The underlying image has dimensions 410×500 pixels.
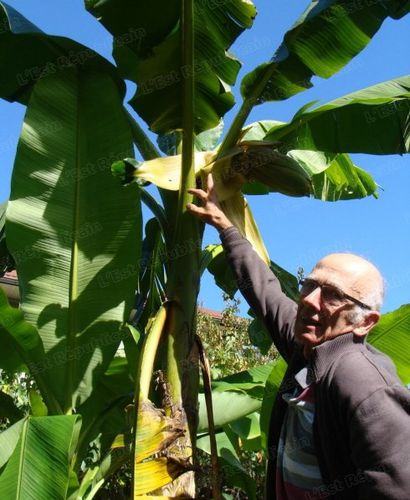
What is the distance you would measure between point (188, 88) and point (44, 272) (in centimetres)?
91

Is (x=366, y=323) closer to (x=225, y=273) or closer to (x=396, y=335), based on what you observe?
(x=396, y=335)

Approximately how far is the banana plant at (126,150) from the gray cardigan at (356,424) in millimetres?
805

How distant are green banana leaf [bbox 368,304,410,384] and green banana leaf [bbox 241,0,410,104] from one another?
1036 millimetres

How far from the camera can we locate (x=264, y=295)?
2.05 m

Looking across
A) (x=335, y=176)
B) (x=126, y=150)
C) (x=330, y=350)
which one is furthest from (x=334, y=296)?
(x=335, y=176)

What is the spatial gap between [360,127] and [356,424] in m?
1.68

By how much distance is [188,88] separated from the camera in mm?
2402

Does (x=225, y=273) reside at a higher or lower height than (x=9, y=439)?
higher

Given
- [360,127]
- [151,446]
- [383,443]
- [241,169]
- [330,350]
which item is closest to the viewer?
[383,443]

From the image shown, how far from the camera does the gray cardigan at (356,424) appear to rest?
1.20 m

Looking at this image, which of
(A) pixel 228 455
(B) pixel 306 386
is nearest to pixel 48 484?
(B) pixel 306 386

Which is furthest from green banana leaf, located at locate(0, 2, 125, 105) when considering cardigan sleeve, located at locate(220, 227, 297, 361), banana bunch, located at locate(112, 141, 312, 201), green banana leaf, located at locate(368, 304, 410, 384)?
green banana leaf, located at locate(368, 304, 410, 384)

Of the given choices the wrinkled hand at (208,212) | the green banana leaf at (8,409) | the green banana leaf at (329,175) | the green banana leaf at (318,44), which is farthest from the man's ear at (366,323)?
the green banana leaf at (329,175)

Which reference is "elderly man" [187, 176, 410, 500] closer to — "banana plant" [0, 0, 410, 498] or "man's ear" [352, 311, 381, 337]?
"man's ear" [352, 311, 381, 337]
